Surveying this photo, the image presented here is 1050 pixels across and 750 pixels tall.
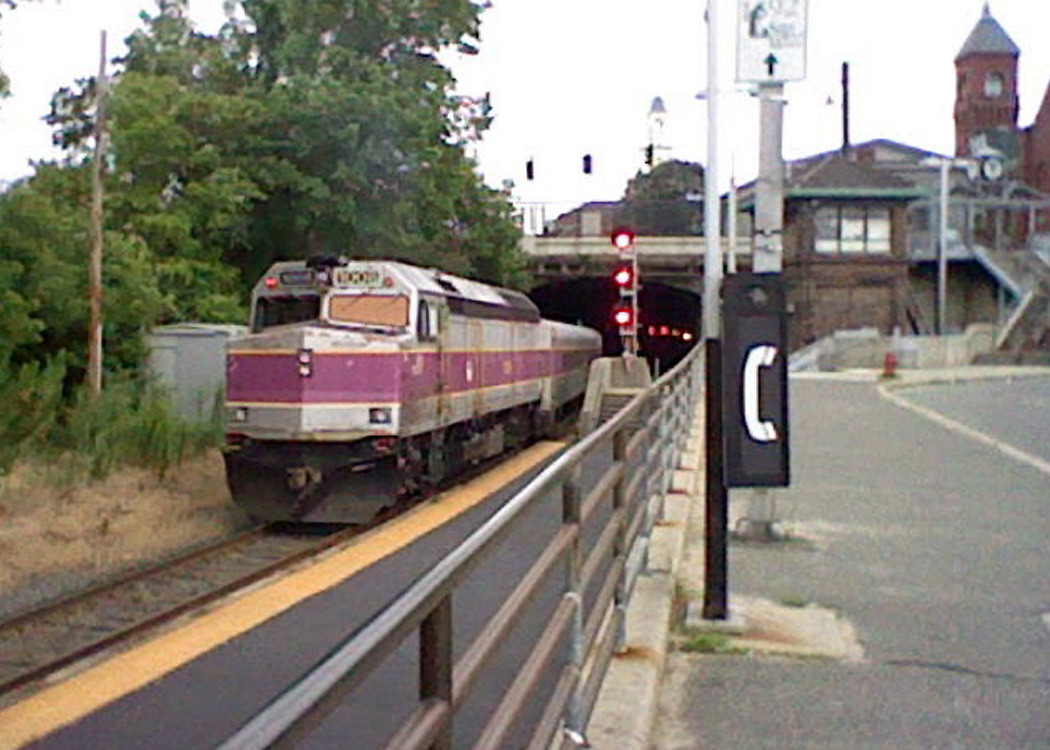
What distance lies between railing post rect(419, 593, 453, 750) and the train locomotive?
1273cm

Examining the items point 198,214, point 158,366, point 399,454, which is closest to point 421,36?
point 198,214

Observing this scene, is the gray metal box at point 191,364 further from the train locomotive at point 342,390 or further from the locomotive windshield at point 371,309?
the locomotive windshield at point 371,309

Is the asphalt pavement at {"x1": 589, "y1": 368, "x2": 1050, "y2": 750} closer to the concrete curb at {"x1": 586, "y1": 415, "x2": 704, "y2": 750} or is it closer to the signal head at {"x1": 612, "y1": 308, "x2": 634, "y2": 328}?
the concrete curb at {"x1": 586, "y1": 415, "x2": 704, "y2": 750}

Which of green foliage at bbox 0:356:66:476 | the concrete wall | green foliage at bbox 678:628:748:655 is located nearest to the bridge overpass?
the concrete wall

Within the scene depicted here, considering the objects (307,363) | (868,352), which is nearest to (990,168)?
(868,352)

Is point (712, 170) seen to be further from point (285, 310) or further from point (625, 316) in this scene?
point (625, 316)

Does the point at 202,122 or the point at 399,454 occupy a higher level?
the point at 202,122

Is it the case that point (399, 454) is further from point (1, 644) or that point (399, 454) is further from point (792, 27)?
point (792, 27)

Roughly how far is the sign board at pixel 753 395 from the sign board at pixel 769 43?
2038 mm

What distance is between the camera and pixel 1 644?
33.1 feet

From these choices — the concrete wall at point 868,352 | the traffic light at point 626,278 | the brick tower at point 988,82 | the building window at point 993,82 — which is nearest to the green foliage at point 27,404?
the traffic light at point 626,278

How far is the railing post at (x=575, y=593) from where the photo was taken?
15.8 feet

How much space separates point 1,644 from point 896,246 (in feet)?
167

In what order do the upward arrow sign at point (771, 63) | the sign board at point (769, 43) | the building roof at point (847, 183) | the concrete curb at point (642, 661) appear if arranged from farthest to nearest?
the building roof at point (847, 183), the upward arrow sign at point (771, 63), the sign board at point (769, 43), the concrete curb at point (642, 661)
